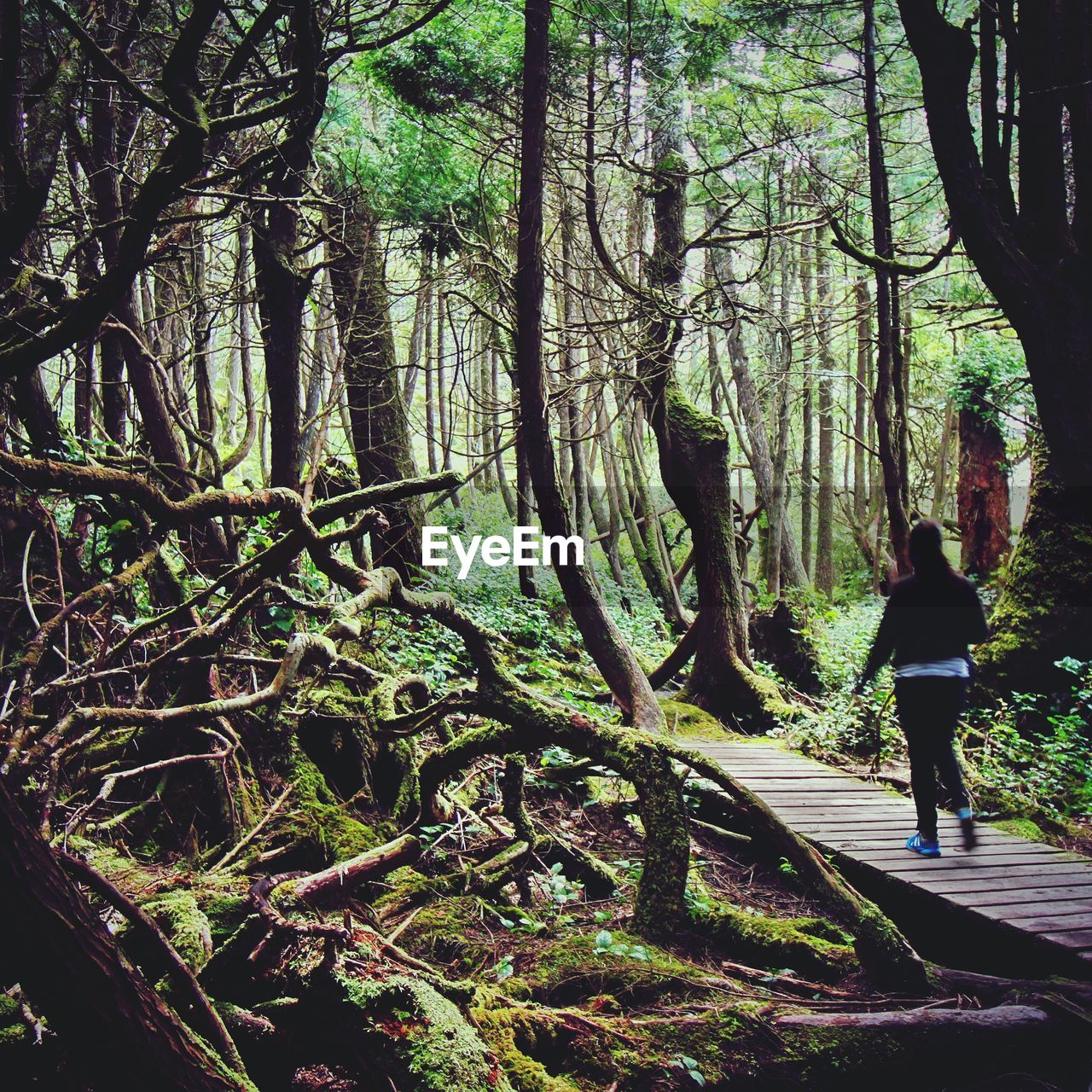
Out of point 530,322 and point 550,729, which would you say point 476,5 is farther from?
point 550,729

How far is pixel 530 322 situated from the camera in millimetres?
7566

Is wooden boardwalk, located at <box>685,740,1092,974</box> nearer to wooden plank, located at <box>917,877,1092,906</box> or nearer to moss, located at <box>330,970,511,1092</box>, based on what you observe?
wooden plank, located at <box>917,877,1092,906</box>

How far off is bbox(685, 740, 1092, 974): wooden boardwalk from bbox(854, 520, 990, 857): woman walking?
11.2 inches

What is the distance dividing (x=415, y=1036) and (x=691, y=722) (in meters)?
7.26

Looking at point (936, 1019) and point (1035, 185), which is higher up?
point (1035, 185)

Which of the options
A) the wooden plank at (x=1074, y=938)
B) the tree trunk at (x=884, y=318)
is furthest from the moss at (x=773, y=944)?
the tree trunk at (x=884, y=318)

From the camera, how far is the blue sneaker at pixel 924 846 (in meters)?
5.70

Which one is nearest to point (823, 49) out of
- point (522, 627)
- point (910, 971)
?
point (522, 627)

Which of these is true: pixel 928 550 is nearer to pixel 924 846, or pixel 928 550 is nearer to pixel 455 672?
pixel 924 846

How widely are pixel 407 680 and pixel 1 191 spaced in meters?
4.07

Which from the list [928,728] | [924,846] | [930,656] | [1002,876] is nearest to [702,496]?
[930,656]

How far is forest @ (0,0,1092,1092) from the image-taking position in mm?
3246

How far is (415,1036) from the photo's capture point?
2.95m

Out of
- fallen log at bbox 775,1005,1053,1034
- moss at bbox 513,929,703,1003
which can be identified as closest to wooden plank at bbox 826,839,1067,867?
fallen log at bbox 775,1005,1053,1034
